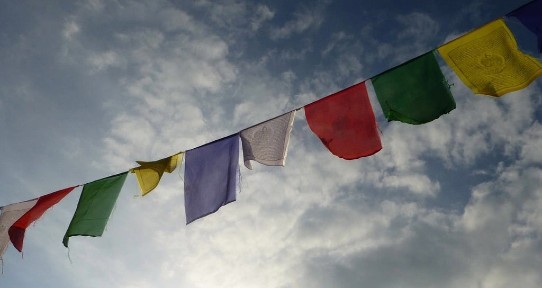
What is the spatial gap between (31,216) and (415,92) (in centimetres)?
579

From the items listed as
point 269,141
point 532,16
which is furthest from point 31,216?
point 532,16

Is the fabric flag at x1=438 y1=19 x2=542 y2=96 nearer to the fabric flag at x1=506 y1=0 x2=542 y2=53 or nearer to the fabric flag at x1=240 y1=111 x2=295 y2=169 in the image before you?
the fabric flag at x1=506 y1=0 x2=542 y2=53

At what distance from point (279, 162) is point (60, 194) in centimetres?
359

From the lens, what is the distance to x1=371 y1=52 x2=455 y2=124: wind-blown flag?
4219 millimetres

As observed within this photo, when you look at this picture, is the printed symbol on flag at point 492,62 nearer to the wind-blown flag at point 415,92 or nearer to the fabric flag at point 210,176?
the wind-blown flag at point 415,92

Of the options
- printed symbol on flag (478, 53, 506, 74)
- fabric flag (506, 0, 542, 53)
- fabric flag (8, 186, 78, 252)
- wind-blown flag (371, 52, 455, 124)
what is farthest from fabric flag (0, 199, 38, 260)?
fabric flag (506, 0, 542, 53)

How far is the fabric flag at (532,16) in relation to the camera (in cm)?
405

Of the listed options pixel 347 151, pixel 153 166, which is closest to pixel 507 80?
pixel 347 151

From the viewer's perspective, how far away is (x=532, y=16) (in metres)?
4.08

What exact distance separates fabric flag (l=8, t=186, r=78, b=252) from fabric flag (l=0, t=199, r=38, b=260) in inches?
5.5

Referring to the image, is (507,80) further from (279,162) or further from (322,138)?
(279,162)

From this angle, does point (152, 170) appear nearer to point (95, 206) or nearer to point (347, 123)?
point (95, 206)

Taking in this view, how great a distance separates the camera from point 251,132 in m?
5.00

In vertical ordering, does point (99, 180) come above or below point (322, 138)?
above
